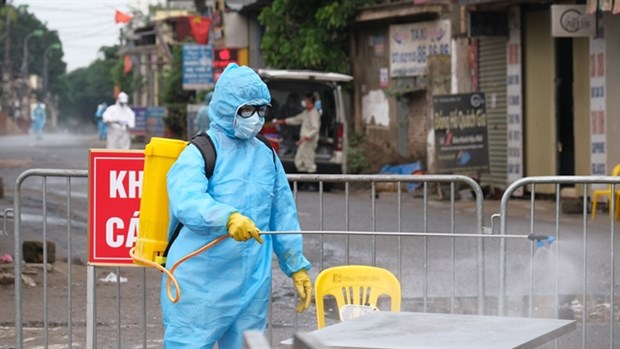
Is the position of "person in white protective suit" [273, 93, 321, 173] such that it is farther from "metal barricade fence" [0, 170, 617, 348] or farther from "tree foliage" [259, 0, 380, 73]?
"metal barricade fence" [0, 170, 617, 348]

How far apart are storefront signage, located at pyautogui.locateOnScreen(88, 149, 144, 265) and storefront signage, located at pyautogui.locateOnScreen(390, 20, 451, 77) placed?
18.9 metres

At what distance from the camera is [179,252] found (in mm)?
6445

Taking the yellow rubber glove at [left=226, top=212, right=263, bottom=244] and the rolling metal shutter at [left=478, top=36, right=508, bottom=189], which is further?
the rolling metal shutter at [left=478, top=36, right=508, bottom=189]

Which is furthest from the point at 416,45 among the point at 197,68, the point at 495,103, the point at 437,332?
the point at 437,332

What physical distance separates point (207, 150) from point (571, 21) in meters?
14.2

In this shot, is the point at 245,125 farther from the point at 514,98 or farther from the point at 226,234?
the point at 514,98

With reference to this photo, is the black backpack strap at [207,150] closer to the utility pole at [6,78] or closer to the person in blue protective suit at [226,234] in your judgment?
the person in blue protective suit at [226,234]

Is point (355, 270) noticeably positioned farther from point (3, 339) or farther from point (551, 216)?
point (551, 216)

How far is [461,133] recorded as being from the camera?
21.9 m

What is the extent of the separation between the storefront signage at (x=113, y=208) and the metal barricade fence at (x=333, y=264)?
16cm

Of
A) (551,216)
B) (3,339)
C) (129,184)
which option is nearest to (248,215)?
(129,184)

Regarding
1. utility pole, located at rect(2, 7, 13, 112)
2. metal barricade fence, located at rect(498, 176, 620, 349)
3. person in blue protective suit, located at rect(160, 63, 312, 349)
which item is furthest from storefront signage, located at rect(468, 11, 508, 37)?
utility pole, located at rect(2, 7, 13, 112)

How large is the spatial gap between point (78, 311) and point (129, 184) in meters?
3.32

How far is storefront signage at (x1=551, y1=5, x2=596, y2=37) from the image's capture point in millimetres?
19797
